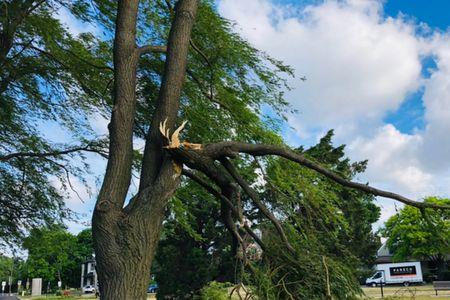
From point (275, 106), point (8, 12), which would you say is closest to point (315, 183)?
point (275, 106)

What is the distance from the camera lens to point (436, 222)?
4.15 m

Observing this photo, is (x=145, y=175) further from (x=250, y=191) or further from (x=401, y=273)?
(x=401, y=273)

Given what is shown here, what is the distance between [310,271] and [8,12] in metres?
5.53

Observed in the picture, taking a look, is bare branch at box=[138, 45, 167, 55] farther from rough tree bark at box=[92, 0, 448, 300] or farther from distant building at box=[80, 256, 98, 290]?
distant building at box=[80, 256, 98, 290]

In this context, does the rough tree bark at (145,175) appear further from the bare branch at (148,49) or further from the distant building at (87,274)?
the distant building at (87,274)

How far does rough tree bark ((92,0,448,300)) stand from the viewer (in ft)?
12.4

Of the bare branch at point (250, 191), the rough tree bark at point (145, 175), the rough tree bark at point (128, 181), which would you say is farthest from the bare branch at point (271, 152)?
the rough tree bark at point (128, 181)

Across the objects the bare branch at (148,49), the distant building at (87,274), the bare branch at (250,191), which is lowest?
the distant building at (87,274)

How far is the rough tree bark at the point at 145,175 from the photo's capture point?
3787mm

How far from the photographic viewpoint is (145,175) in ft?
13.9

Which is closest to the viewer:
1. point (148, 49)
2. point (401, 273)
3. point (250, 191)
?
point (250, 191)

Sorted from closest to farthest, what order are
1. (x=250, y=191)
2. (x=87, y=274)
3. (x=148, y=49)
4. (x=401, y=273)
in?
(x=250, y=191)
(x=148, y=49)
(x=401, y=273)
(x=87, y=274)

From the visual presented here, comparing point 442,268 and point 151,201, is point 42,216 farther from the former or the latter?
point 442,268

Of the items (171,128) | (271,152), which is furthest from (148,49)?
(271,152)
